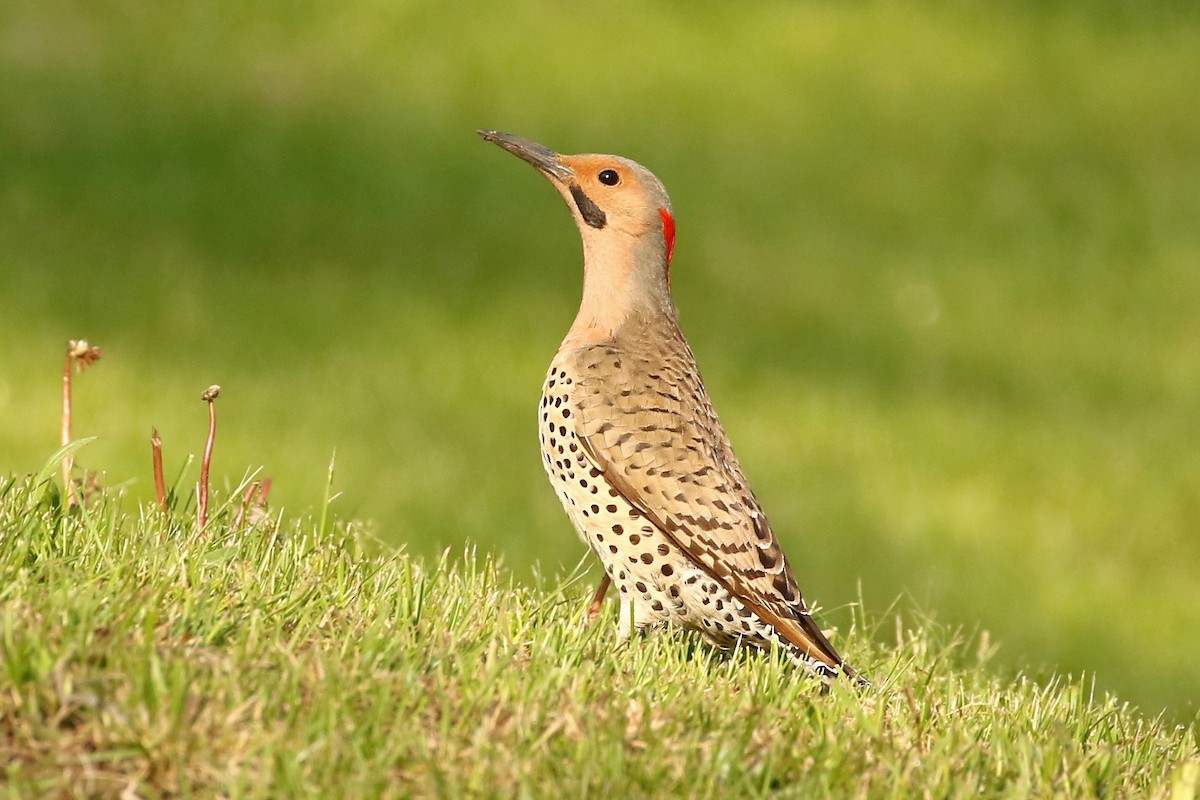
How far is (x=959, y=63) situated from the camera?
50.2ft

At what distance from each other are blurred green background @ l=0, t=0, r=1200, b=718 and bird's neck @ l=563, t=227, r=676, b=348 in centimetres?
242

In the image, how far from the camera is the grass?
3.59 metres

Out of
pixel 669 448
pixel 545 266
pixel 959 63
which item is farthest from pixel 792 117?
pixel 669 448

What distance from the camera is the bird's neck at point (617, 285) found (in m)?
5.89

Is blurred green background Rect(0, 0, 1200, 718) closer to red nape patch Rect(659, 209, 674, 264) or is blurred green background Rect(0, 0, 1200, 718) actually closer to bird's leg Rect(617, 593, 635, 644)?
red nape patch Rect(659, 209, 674, 264)

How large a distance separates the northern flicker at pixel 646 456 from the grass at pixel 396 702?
12.9 inches

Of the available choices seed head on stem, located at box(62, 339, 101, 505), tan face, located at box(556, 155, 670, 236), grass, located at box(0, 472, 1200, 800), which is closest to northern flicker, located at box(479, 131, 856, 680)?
tan face, located at box(556, 155, 670, 236)

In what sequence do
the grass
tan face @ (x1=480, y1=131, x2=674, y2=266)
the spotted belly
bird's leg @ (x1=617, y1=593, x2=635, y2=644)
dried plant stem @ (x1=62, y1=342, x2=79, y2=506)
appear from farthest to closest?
tan face @ (x1=480, y1=131, x2=674, y2=266) → the spotted belly → bird's leg @ (x1=617, y1=593, x2=635, y2=644) → dried plant stem @ (x1=62, y1=342, x2=79, y2=506) → the grass

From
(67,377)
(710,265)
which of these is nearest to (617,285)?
(67,377)

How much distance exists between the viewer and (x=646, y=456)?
5.47 metres

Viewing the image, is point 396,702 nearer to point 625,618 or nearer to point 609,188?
point 625,618

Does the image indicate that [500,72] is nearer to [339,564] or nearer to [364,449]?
[364,449]

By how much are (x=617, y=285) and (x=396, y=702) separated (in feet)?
7.65

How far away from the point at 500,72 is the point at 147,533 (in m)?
10.3
